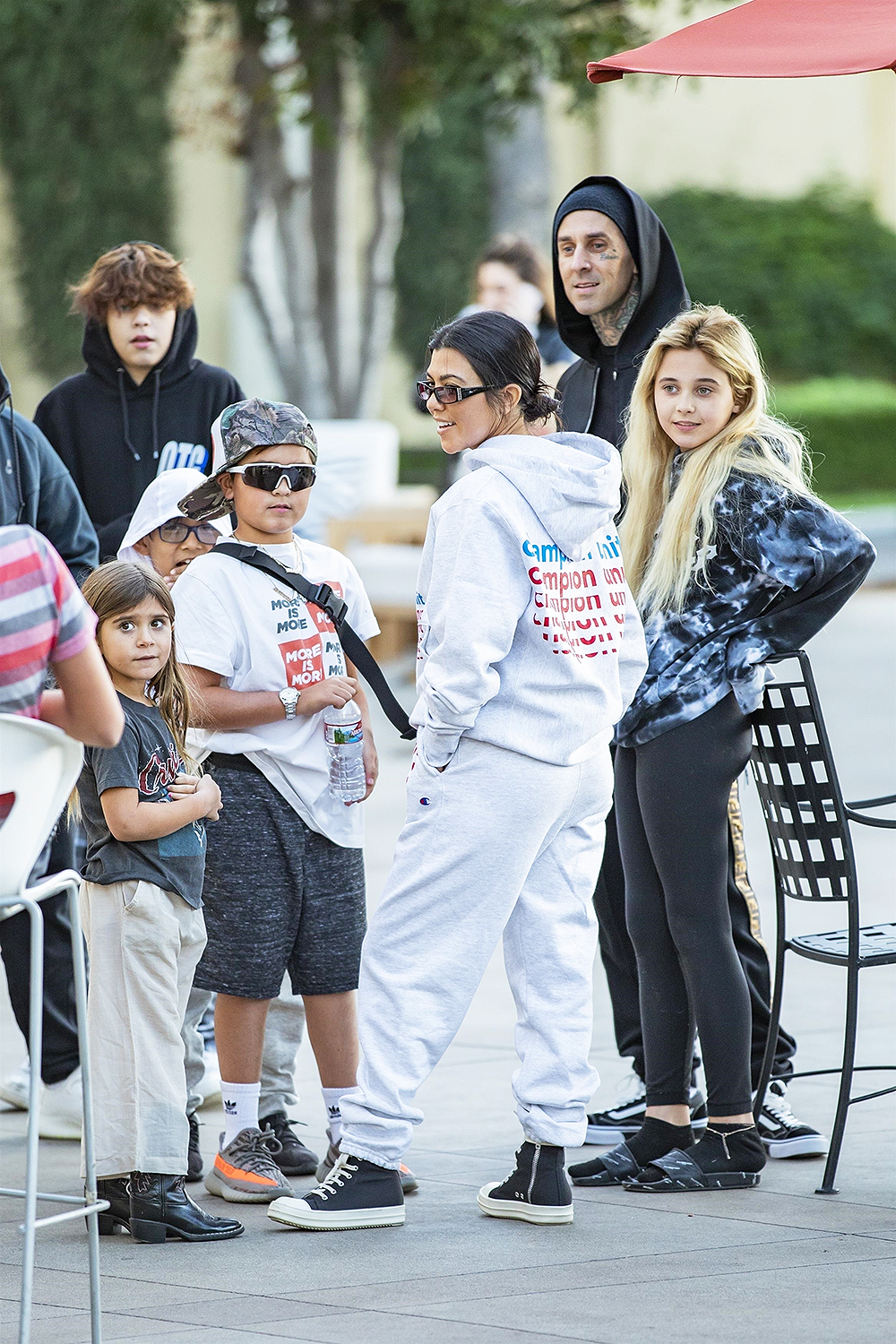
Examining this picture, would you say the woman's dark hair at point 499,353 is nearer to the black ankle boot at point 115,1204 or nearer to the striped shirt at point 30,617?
the striped shirt at point 30,617

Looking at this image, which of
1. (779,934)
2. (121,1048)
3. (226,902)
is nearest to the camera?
(121,1048)

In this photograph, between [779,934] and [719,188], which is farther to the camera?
[719,188]

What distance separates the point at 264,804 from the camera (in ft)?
13.8

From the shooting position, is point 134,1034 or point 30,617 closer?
point 30,617

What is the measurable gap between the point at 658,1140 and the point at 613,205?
2298 millimetres

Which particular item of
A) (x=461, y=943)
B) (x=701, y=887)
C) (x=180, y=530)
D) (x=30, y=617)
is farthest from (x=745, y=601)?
(x=30, y=617)

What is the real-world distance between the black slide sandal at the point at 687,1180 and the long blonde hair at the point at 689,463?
1.23 meters

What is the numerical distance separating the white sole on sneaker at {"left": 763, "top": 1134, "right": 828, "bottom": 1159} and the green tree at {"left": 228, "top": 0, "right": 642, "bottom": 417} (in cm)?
956

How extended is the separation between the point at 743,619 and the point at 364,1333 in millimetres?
1802

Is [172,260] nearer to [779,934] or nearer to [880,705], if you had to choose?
[779,934]

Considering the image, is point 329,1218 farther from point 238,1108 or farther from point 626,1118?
point 626,1118

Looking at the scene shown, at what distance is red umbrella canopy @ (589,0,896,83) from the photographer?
4180mm

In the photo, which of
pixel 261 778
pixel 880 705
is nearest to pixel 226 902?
pixel 261 778

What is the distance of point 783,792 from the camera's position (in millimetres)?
4266
